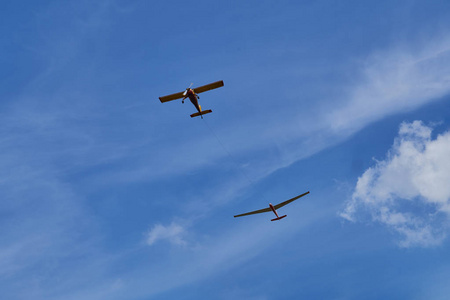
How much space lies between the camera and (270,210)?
4934 inches

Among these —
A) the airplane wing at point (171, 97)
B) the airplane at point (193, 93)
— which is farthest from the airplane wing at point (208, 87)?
the airplane wing at point (171, 97)

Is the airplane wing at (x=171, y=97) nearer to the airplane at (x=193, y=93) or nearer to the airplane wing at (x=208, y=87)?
the airplane at (x=193, y=93)

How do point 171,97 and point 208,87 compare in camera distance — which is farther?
point 171,97

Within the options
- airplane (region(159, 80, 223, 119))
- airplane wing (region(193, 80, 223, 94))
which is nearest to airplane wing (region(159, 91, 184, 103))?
airplane (region(159, 80, 223, 119))

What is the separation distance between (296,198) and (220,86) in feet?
144

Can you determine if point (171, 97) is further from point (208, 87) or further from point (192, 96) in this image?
point (208, 87)

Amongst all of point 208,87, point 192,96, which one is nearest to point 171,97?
point 192,96

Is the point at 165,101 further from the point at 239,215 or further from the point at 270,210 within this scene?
the point at 270,210

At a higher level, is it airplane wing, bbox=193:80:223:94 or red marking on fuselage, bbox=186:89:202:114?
airplane wing, bbox=193:80:223:94

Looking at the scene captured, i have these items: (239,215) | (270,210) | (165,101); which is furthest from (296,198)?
(165,101)

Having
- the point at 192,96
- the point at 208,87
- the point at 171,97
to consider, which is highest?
the point at 171,97

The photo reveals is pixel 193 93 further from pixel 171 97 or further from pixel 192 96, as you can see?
pixel 171 97

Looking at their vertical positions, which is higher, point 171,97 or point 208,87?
point 171,97

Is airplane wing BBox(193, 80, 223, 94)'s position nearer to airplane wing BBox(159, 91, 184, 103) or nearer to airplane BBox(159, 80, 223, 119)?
airplane BBox(159, 80, 223, 119)
